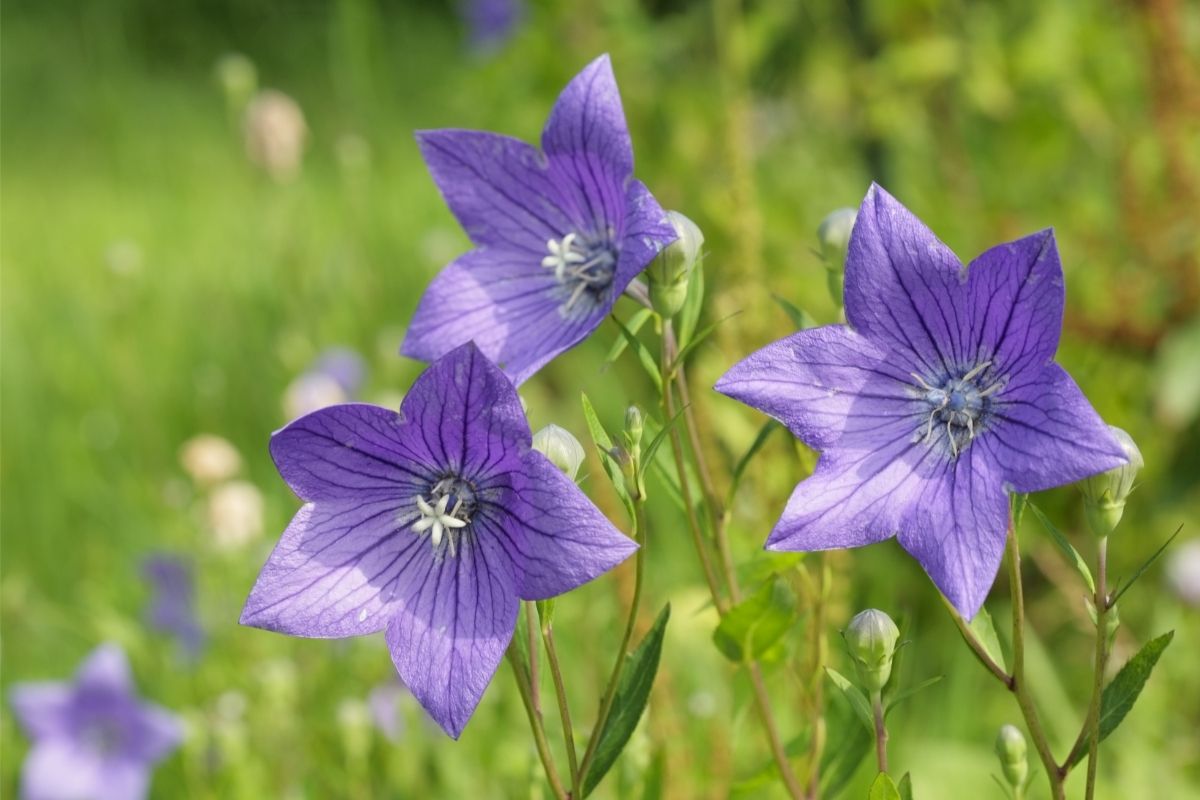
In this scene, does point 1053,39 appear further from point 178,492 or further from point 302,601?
point 302,601

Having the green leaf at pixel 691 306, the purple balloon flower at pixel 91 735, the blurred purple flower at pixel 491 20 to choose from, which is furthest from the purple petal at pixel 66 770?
the blurred purple flower at pixel 491 20

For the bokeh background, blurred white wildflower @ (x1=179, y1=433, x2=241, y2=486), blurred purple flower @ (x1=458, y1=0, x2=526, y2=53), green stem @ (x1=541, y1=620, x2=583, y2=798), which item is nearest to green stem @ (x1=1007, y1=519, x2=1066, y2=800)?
the bokeh background

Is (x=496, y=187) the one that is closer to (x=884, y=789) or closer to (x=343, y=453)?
(x=343, y=453)

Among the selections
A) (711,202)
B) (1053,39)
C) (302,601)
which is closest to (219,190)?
(711,202)

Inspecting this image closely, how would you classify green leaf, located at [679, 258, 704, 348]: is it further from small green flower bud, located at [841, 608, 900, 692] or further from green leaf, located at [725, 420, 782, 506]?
small green flower bud, located at [841, 608, 900, 692]

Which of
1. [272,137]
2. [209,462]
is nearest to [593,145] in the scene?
[209,462]

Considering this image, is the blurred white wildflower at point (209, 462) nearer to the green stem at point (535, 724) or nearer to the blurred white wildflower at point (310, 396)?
the blurred white wildflower at point (310, 396)
